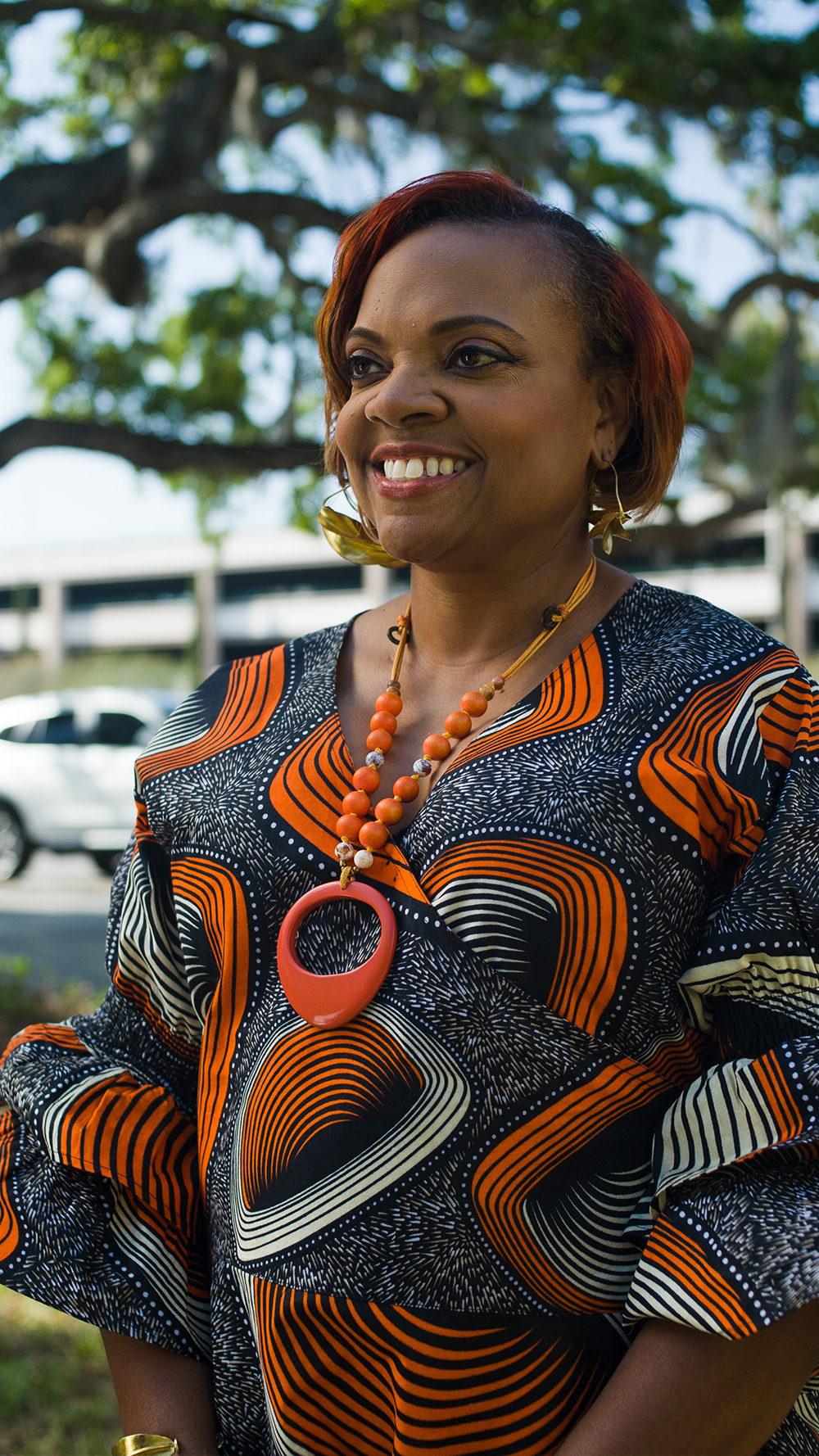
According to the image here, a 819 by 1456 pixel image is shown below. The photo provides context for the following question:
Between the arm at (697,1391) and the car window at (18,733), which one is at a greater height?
the arm at (697,1391)

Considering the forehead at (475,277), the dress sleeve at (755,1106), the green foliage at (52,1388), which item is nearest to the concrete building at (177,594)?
the green foliage at (52,1388)

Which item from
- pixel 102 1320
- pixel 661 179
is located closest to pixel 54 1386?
pixel 102 1320

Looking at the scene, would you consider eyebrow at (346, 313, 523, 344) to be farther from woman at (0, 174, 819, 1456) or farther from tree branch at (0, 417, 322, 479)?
tree branch at (0, 417, 322, 479)

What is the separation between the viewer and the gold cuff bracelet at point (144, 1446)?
1.38m

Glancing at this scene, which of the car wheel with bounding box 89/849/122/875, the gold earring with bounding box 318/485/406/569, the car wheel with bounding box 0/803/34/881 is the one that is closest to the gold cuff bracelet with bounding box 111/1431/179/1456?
the gold earring with bounding box 318/485/406/569

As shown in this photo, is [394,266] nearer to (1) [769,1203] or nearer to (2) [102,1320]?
(1) [769,1203]

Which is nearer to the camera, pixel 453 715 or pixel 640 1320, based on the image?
pixel 640 1320

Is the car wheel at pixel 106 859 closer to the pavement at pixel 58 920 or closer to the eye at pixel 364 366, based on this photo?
the pavement at pixel 58 920

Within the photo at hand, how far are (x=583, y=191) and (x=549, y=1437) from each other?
23.2 feet

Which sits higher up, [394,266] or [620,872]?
[394,266]

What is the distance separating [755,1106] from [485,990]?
0.29m

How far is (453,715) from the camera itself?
1.46 m

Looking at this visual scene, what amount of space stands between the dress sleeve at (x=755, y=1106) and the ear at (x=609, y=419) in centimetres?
42

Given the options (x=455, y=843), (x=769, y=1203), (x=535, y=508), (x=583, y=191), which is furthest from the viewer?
(x=583, y=191)
